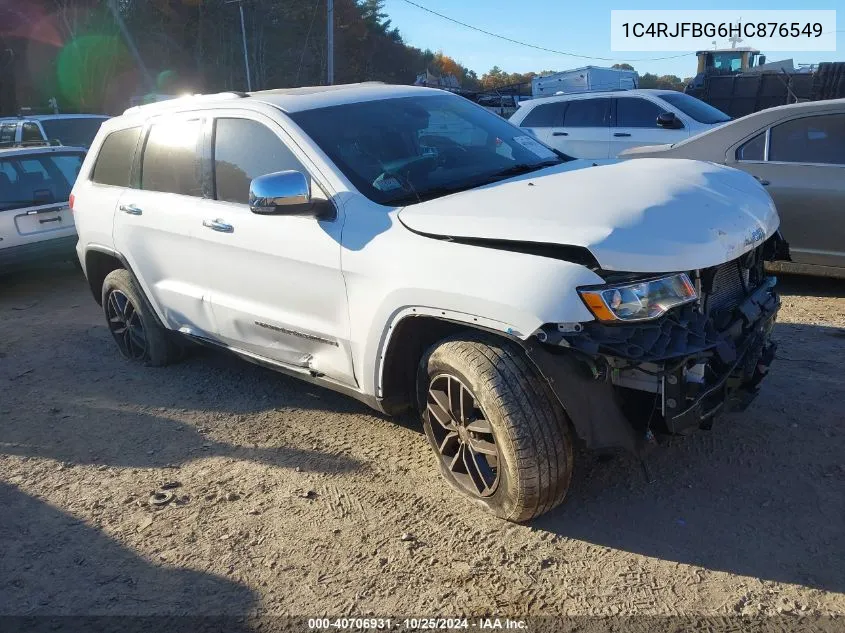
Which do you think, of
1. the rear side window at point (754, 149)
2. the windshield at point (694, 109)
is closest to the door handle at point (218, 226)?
the rear side window at point (754, 149)

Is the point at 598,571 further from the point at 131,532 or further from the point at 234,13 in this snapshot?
the point at 234,13

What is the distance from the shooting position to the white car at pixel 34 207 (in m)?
7.96

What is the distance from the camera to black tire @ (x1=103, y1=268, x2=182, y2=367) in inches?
208

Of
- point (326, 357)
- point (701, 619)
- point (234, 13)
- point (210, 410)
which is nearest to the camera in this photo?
point (701, 619)

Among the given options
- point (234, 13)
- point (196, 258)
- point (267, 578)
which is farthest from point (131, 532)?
point (234, 13)

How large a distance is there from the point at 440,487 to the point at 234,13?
48.3 meters

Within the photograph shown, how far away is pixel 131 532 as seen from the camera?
3438mm

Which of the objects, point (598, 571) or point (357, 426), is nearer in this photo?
point (598, 571)

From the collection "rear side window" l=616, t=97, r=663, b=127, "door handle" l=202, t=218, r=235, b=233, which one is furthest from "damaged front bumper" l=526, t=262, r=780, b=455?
"rear side window" l=616, t=97, r=663, b=127

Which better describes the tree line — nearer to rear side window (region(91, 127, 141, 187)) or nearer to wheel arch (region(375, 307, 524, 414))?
rear side window (region(91, 127, 141, 187))

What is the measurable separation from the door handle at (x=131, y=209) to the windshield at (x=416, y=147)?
62.3 inches

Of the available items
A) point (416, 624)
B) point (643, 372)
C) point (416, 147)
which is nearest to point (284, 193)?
point (416, 147)

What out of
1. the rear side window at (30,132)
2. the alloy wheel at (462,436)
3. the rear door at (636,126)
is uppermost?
the rear side window at (30,132)

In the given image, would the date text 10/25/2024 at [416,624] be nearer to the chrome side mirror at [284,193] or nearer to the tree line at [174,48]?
the chrome side mirror at [284,193]
